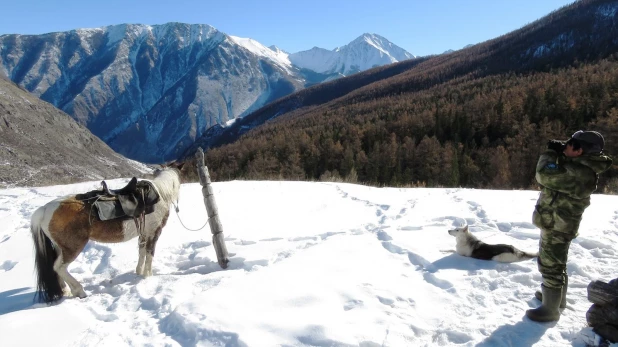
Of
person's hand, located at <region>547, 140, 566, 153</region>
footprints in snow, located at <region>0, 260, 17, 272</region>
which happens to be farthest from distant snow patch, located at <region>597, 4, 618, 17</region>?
footprints in snow, located at <region>0, 260, 17, 272</region>

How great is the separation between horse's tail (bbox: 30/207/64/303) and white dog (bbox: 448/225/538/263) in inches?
241

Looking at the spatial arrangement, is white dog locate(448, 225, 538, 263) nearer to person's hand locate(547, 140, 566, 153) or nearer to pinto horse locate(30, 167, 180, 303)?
person's hand locate(547, 140, 566, 153)

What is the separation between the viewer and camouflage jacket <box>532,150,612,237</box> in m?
3.54

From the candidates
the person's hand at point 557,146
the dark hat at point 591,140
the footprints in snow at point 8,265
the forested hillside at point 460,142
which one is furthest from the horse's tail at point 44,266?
the forested hillside at point 460,142

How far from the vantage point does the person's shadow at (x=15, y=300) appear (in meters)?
4.82

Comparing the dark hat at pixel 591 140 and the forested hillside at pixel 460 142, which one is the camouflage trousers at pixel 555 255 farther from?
the forested hillside at pixel 460 142

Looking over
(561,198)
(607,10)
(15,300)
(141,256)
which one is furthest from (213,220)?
(607,10)

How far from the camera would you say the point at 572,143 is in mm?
3541

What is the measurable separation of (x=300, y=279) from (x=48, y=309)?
3366 mm

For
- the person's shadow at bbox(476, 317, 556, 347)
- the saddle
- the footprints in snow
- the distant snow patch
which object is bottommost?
the person's shadow at bbox(476, 317, 556, 347)

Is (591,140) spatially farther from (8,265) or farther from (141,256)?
(8,265)

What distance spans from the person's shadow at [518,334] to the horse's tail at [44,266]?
558 centimetres

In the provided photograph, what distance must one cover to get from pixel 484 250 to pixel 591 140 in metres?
2.49

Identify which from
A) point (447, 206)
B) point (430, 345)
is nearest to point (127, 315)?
point (430, 345)
